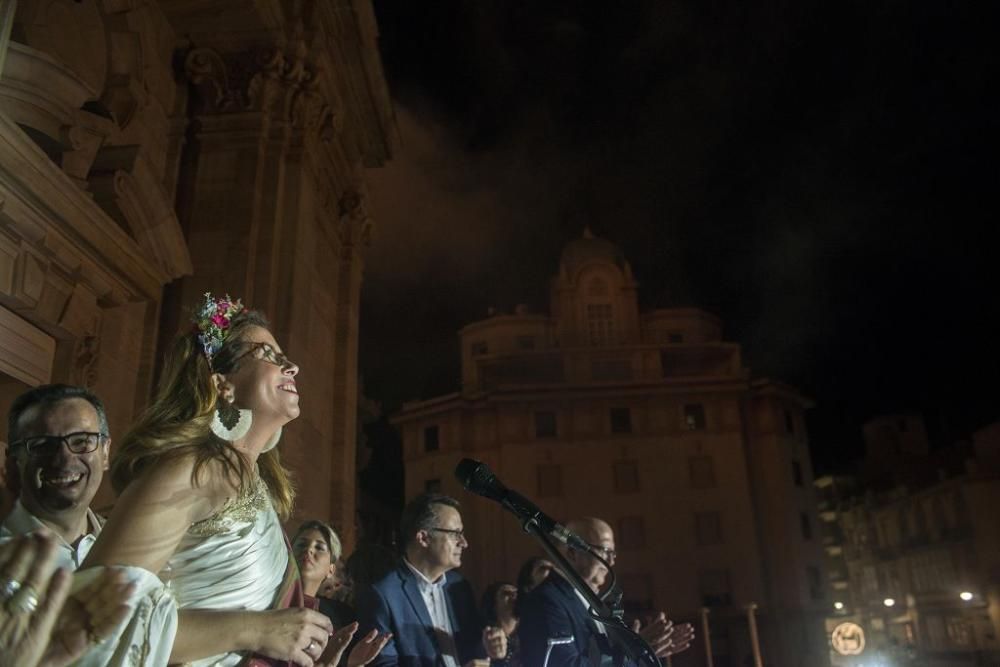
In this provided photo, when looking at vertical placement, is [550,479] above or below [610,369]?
below

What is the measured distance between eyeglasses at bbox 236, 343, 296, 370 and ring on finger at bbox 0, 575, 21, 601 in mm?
1110

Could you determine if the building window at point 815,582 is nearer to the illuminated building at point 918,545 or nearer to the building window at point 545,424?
the illuminated building at point 918,545

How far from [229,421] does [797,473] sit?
34096 mm

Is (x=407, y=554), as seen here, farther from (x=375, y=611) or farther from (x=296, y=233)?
(x=296, y=233)

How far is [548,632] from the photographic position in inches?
148

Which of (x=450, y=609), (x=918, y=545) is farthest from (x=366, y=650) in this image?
(x=918, y=545)

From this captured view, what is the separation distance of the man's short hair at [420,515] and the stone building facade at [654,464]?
25.7 m

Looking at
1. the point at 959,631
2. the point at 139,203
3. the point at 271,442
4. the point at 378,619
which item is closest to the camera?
the point at 271,442

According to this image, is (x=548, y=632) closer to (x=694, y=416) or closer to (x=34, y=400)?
(x=34, y=400)

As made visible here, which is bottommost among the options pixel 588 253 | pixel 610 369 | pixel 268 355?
pixel 268 355

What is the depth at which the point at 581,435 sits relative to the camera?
1230 inches

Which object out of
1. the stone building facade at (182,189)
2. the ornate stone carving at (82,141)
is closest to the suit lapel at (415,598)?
the stone building facade at (182,189)

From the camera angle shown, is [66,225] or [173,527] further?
[66,225]

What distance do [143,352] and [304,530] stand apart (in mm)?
3692
